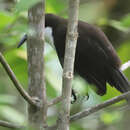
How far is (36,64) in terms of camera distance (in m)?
2.15

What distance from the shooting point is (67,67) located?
1.87m

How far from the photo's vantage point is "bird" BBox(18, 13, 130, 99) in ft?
9.10

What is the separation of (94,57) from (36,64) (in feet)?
2.66

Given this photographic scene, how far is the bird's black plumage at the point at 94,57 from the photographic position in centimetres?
278

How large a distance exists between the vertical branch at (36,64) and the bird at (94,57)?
0.63 meters

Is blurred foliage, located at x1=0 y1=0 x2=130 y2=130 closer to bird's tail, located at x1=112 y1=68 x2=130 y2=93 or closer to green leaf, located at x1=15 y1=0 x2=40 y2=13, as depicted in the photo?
bird's tail, located at x1=112 y1=68 x2=130 y2=93

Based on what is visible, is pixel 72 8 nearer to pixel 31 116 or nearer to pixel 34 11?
pixel 34 11

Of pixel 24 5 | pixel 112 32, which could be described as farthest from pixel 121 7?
pixel 24 5

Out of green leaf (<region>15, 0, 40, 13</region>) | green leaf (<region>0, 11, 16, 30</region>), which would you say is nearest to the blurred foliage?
green leaf (<region>0, 11, 16, 30</region>)

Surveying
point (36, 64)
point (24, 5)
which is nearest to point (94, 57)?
point (36, 64)

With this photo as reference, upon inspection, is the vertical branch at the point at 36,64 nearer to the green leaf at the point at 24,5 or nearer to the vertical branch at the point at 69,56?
the vertical branch at the point at 69,56

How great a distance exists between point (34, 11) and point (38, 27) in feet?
0.29

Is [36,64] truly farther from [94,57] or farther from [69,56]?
[94,57]

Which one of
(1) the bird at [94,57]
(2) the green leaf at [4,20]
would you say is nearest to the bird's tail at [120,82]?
(1) the bird at [94,57]
